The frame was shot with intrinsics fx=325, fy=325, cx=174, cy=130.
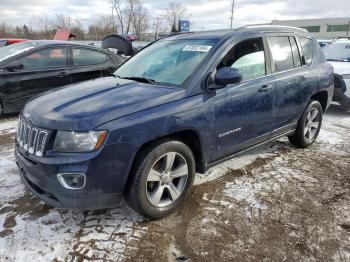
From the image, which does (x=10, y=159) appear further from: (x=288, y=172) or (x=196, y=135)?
(x=288, y=172)

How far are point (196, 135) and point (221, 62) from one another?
2.84ft

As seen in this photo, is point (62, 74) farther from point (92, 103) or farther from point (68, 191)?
point (68, 191)

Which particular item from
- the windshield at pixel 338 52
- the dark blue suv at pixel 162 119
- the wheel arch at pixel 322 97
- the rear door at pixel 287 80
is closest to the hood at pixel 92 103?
the dark blue suv at pixel 162 119

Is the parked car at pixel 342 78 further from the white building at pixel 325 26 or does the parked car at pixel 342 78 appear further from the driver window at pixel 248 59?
the white building at pixel 325 26

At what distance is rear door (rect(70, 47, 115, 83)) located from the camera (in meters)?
6.93

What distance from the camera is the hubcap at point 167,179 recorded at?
3.05 m

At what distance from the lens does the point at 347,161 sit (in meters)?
4.79

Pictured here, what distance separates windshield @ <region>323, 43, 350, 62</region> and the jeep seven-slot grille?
25.6 feet

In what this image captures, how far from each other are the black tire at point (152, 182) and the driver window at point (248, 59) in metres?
1.08

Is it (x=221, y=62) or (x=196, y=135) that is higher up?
(x=221, y=62)

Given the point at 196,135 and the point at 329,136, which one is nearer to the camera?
the point at 196,135

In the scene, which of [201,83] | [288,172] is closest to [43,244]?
[201,83]

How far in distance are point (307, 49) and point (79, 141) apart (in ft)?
12.5

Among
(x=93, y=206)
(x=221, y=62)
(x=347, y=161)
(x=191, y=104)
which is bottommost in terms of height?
(x=347, y=161)
